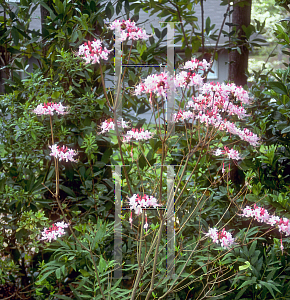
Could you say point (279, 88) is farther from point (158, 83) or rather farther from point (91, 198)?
Result: point (91, 198)

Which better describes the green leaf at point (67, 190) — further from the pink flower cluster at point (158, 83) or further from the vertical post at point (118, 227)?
the pink flower cluster at point (158, 83)

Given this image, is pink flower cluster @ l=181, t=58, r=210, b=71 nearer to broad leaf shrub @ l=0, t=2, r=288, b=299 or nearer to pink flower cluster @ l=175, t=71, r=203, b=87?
pink flower cluster @ l=175, t=71, r=203, b=87

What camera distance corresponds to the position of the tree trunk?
2.34 m

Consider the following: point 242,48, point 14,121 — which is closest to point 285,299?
point 14,121

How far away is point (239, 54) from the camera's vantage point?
2.40m

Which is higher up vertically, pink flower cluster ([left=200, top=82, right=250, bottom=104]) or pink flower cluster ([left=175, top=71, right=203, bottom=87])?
pink flower cluster ([left=175, top=71, right=203, bottom=87])

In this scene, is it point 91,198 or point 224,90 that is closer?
point 224,90

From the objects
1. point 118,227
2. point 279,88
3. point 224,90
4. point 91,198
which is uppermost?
point 224,90

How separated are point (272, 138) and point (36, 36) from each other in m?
1.42

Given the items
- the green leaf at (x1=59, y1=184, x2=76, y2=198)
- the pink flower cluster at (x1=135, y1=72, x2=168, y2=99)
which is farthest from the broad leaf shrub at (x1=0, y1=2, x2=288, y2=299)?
the pink flower cluster at (x1=135, y1=72, x2=168, y2=99)

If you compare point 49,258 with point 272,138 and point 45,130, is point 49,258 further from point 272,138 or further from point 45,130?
point 272,138

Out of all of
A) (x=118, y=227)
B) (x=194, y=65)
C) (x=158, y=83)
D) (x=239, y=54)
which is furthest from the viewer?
(x=239, y=54)

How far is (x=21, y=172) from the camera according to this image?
1.59 m

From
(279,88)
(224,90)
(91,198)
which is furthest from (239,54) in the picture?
(91,198)
